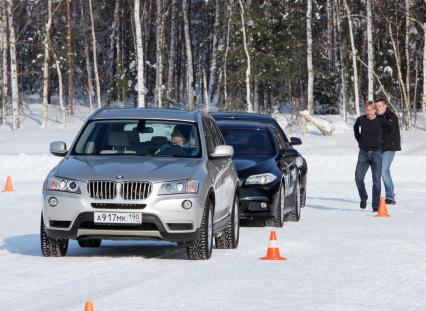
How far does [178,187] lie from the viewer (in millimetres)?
12625

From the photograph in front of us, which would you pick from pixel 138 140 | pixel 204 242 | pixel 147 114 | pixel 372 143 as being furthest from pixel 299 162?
pixel 204 242

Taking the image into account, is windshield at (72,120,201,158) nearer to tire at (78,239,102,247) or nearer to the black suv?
tire at (78,239,102,247)

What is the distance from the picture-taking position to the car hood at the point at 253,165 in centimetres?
1792

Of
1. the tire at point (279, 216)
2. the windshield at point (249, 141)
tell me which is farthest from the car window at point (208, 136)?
the windshield at point (249, 141)

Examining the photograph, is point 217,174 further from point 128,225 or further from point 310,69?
point 310,69

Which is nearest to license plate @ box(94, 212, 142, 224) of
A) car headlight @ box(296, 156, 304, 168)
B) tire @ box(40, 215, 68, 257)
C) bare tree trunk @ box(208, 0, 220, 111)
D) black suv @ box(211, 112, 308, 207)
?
tire @ box(40, 215, 68, 257)

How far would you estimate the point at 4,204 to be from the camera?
22.5 metres

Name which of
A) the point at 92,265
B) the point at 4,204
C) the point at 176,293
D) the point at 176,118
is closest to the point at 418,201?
the point at 4,204

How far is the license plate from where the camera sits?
12469mm

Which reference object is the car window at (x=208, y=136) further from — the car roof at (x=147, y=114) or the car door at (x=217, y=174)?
the car roof at (x=147, y=114)

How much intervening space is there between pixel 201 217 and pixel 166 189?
50 centimetres

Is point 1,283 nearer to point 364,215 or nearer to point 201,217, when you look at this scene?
point 201,217

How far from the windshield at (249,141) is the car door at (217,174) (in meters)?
4.09

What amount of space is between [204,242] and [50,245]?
164cm
